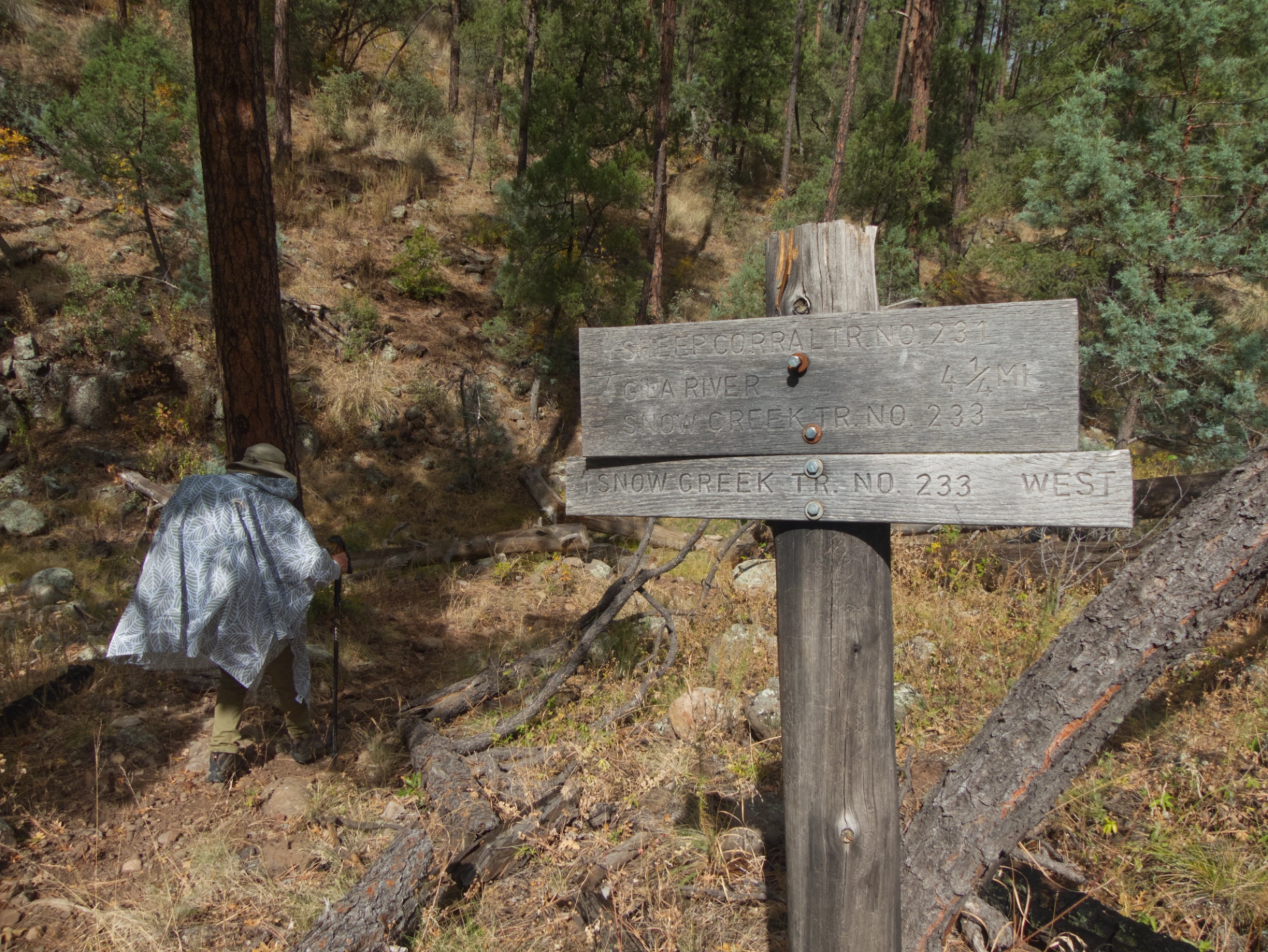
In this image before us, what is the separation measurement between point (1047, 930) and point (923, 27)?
13483 millimetres

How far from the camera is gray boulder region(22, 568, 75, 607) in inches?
222

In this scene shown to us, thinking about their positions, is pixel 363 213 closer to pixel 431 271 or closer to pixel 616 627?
pixel 431 271

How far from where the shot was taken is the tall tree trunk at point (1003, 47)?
76.6 ft

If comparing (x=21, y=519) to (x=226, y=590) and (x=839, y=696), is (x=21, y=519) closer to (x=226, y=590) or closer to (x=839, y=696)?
(x=226, y=590)

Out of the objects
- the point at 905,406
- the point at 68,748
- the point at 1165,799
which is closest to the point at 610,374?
the point at 905,406

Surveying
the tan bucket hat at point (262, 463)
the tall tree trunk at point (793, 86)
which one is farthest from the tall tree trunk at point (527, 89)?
the tan bucket hat at point (262, 463)

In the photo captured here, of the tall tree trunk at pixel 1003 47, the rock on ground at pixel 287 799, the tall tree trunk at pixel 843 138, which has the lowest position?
the rock on ground at pixel 287 799

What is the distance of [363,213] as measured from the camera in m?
13.4

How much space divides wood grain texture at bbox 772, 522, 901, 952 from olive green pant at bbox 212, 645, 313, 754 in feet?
9.98

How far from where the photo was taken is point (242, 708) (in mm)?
3840

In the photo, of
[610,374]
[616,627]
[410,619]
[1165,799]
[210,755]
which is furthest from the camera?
[410,619]

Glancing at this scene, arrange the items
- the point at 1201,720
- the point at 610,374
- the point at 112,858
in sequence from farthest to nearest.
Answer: the point at 1201,720 → the point at 112,858 → the point at 610,374

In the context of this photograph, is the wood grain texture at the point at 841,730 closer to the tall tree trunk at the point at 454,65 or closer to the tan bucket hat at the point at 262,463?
the tan bucket hat at the point at 262,463

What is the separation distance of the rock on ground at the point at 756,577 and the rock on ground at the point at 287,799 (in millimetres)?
3446
